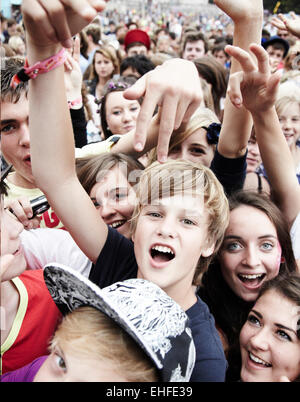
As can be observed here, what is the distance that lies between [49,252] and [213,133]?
109cm

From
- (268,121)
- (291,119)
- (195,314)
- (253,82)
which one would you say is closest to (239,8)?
(253,82)

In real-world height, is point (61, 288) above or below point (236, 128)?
below

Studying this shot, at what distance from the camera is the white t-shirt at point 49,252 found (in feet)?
5.18

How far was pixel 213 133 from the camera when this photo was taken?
2.14 metres

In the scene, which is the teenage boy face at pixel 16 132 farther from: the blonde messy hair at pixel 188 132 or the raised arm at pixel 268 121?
the raised arm at pixel 268 121

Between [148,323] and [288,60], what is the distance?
518cm

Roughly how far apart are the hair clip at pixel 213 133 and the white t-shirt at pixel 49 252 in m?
0.98

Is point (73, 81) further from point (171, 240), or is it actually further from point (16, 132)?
point (171, 240)

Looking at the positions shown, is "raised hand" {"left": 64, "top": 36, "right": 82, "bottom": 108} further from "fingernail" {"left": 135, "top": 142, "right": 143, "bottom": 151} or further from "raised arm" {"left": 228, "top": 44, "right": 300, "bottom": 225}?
"fingernail" {"left": 135, "top": 142, "right": 143, "bottom": 151}

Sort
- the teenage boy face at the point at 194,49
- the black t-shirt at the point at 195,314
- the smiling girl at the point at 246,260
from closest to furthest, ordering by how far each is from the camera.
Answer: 1. the black t-shirt at the point at 195,314
2. the smiling girl at the point at 246,260
3. the teenage boy face at the point at 194,49

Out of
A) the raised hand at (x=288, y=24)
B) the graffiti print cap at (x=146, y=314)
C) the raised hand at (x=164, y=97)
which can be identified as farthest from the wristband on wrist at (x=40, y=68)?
the raised hand at (x=288, y=24)
